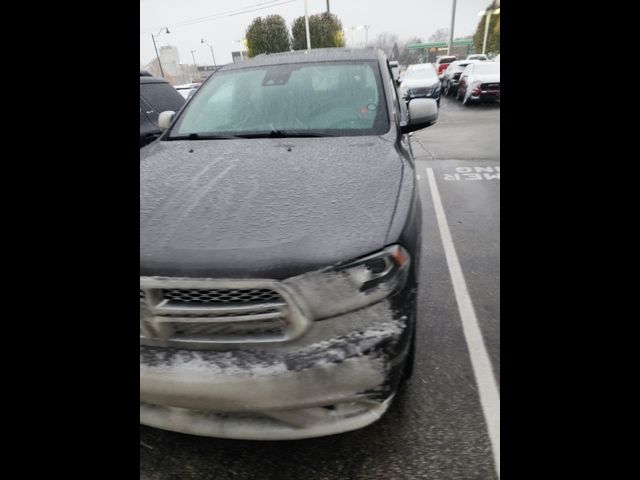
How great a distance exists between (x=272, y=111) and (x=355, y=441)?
6.82ft

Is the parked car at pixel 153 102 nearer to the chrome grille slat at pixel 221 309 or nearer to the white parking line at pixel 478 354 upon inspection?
the white parking line at pixel 478 354

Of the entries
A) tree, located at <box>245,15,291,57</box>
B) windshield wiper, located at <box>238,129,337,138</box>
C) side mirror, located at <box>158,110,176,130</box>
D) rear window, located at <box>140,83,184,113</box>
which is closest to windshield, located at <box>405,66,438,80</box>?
tree, located at <box>245,15,291,57</box>

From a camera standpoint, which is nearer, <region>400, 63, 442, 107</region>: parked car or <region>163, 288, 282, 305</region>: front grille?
<region>163, 288, 282, 305</region>: front grille

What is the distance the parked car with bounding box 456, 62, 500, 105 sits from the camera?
13.3m

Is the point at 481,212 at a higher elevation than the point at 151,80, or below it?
below

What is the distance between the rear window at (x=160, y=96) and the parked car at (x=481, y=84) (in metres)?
10.8

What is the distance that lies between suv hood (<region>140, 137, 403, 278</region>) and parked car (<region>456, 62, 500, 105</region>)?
12.9 m

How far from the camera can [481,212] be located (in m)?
4.72

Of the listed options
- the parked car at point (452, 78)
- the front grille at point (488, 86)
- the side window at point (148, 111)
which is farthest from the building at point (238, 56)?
the parked car at point (452, 78)

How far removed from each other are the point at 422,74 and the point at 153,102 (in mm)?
12358

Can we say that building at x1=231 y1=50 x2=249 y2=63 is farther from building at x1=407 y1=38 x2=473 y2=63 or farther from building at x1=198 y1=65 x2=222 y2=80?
building at x1=407 y1=38 x2=473 y2=63

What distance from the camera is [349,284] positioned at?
137cm
